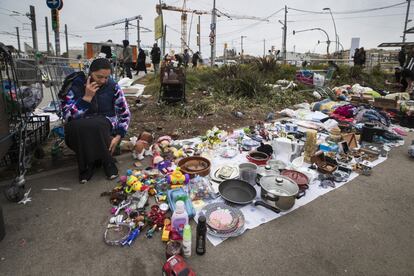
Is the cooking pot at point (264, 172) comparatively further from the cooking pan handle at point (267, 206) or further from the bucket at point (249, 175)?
the cooking pan handle at point (267, 206)

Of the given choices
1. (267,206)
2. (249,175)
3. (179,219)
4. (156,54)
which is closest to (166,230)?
(179,219)

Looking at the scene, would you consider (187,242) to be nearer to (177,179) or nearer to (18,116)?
(177,179)

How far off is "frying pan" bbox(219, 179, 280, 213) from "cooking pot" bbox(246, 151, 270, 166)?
73 centimetres

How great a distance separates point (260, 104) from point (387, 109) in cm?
328

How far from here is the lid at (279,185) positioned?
2510mm

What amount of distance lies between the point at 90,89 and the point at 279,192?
2.47 metres

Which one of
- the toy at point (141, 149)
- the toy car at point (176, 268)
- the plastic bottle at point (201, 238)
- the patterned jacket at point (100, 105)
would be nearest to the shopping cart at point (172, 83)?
the toy at point (141, 149)

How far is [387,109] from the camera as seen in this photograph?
6250mm

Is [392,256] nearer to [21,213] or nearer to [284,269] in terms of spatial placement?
[284,269]

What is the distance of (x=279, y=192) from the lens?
2520mm

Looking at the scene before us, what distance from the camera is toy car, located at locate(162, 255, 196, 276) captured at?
158 cm

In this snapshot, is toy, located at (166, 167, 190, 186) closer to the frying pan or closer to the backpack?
the frying pan

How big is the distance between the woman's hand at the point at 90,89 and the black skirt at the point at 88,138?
0.26 metres

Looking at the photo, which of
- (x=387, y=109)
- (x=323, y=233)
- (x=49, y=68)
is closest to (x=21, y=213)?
(x=49, y=68)
